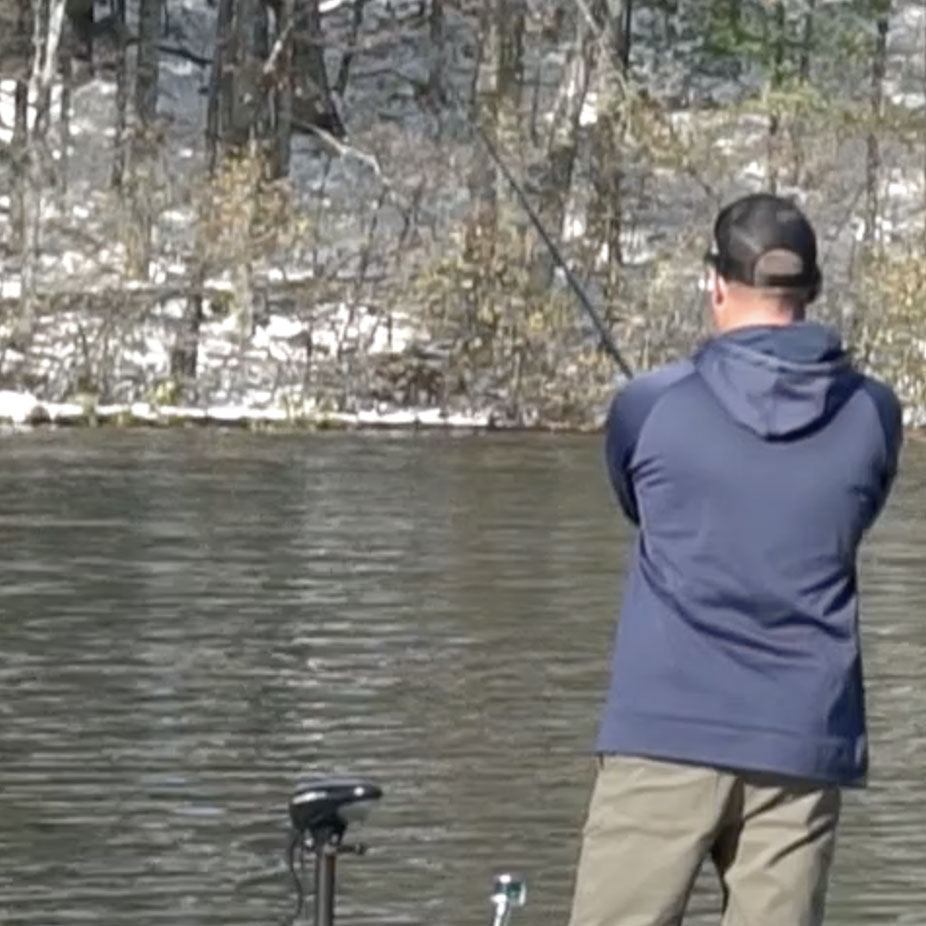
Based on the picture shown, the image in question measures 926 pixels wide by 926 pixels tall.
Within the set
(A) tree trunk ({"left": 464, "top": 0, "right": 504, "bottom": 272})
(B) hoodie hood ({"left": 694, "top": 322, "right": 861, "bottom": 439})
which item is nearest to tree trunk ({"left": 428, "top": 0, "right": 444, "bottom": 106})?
(A) tree trunk ({"left": 464, "top": 0, "right": 504, "bottom": 272})

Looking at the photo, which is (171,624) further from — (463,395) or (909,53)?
(909,53)

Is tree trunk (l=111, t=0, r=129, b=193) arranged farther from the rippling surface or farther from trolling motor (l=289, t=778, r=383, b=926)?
trolling motor (l=289, t=778, r=383, b=926)

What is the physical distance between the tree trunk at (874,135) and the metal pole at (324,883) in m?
28.0

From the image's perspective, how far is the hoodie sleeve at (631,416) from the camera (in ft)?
17.6

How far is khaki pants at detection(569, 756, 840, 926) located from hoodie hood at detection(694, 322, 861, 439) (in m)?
0.57

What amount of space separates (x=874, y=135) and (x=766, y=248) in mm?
29477

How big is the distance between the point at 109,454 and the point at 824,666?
19545mm

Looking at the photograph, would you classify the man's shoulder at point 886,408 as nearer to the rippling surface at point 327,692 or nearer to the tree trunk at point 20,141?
the rippling surface at point 327,692

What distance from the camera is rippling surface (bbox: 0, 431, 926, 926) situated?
9297 millimetres

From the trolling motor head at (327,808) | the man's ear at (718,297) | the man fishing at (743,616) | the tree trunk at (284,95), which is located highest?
the tree trunk at (284,95)

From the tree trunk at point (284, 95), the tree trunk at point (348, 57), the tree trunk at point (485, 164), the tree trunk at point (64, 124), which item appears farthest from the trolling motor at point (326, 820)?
the tree trunk at point (348, 57)

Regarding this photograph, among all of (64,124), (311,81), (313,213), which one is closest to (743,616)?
(313,213)

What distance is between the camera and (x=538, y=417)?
99.9ft

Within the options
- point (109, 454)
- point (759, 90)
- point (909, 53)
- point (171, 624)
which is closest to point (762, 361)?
point (171, 624)
